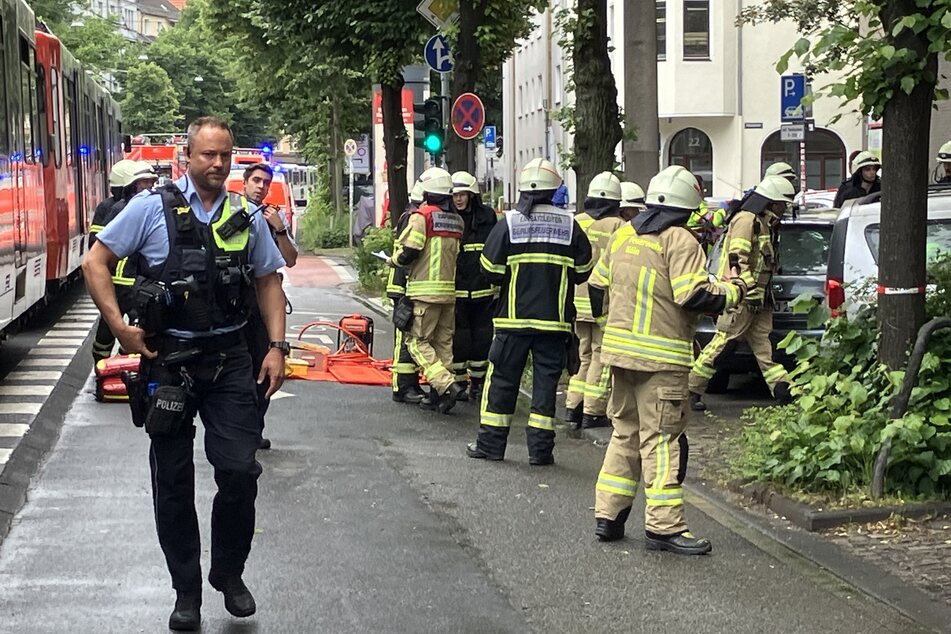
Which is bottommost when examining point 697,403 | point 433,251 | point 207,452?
point 697,403

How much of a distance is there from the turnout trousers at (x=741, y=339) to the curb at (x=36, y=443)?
475 centimetres

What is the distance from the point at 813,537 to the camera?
25.0 feet

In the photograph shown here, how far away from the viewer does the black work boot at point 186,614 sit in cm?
588

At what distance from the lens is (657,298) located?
736cm

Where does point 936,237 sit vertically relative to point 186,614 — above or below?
above

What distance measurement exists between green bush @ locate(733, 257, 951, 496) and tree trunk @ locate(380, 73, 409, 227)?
18.3 metres

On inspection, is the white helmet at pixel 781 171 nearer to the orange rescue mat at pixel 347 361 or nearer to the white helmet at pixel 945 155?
the white helmet at pixel 945 155

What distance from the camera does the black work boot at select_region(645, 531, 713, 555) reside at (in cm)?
730

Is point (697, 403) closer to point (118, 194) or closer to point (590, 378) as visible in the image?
point (590, 378)

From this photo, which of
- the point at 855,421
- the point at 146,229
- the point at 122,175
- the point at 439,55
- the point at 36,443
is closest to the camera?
the point at 146,229

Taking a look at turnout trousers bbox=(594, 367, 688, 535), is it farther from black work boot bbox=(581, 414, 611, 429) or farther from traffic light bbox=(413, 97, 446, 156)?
traffic light bbox=(413, 97, 446, 156)

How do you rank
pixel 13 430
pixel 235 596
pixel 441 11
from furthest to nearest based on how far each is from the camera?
1. pixel 441 11
2. pixel 13 430
3. pixel 235 596

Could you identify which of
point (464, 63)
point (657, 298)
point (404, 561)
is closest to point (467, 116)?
point (464, 63)

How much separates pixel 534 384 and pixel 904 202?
267 centimetres
